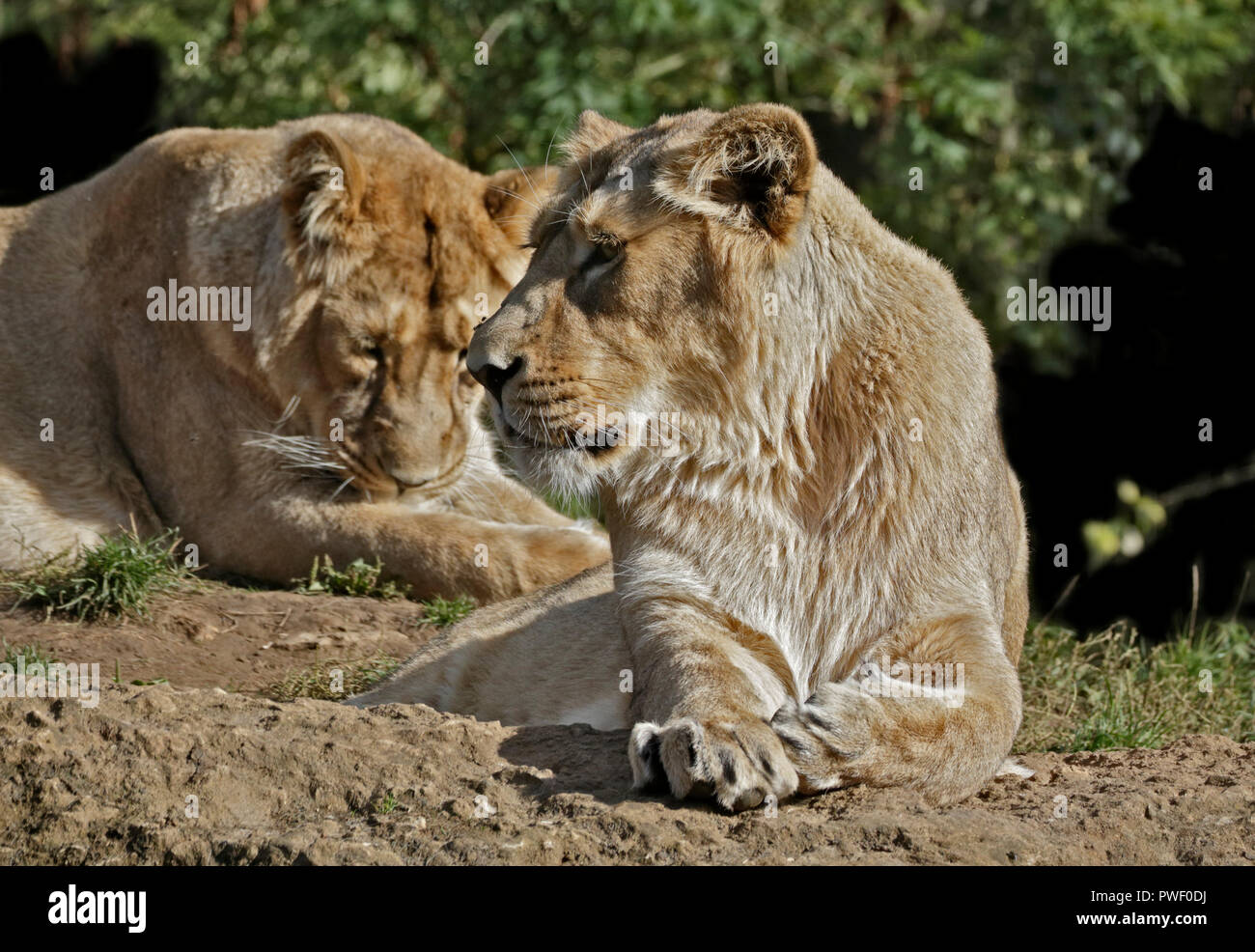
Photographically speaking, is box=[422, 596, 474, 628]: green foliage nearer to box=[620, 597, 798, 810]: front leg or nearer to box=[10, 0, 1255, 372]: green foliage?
box=[620, 597, 798, 810]: front leg

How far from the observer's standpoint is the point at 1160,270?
365 inches

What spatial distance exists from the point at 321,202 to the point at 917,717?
12.1ft

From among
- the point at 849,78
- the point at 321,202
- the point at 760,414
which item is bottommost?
the point at 760,414

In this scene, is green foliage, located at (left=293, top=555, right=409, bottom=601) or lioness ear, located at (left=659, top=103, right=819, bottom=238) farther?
green foliage, located at (left=293, top=555, right=409, bottom=601)

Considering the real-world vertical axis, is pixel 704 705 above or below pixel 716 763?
above

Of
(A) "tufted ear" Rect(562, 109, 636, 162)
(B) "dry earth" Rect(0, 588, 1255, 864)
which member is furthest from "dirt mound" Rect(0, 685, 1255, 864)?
(A) "tufted ear" Rect(562, 109, 636, 162)

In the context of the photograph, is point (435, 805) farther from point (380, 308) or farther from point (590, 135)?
point (380, 308)

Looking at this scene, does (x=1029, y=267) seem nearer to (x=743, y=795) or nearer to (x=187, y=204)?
(x=187, y=204)

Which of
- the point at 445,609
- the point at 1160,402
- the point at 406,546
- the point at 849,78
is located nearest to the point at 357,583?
the point at 406,546

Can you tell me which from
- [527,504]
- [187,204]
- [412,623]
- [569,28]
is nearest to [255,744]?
[412,623]

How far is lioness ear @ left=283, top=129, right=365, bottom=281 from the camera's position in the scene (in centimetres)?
647

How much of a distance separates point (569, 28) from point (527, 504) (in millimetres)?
3703

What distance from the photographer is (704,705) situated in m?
3.74

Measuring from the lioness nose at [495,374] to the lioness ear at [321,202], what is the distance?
2354mm
